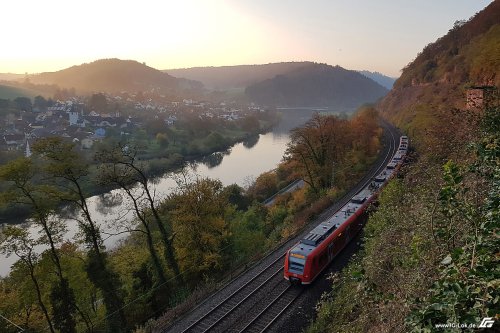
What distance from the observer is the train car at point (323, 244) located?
16828 millimetres

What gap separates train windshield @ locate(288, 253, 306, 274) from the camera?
1675 centimetres

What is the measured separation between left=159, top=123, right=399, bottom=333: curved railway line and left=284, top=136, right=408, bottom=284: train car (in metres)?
0.99

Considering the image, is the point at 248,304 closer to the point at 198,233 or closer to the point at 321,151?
the point at 198,233

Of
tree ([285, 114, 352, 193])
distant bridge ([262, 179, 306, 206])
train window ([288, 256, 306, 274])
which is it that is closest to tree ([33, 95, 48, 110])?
distant bridge ([262, 179, 306, 206])

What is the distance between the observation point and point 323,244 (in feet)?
58.4

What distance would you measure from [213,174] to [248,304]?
5128 cm

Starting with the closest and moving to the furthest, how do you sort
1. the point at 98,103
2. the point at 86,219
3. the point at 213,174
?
the point at 86,219 < the point at 213,174 < the point at 98,103

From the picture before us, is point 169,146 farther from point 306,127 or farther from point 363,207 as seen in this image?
point 363,207

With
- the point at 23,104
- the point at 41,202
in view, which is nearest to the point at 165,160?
the point at 41,202

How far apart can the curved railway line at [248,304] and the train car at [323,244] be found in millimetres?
992

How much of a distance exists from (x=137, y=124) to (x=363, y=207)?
344 ft

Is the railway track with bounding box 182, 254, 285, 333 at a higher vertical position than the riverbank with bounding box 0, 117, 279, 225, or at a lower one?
higher

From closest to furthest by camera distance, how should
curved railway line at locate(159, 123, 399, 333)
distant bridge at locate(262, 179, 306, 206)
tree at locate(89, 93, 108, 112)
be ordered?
curved railway line at locate(159, 123, 399, 333)
distant bridge at locate(262, 179, 306, 206)
tree at locate(89, 93, 108, 112)

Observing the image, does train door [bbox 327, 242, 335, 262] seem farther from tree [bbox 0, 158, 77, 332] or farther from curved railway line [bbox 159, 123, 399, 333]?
tree [bbox 0, 158, 77, 332]
